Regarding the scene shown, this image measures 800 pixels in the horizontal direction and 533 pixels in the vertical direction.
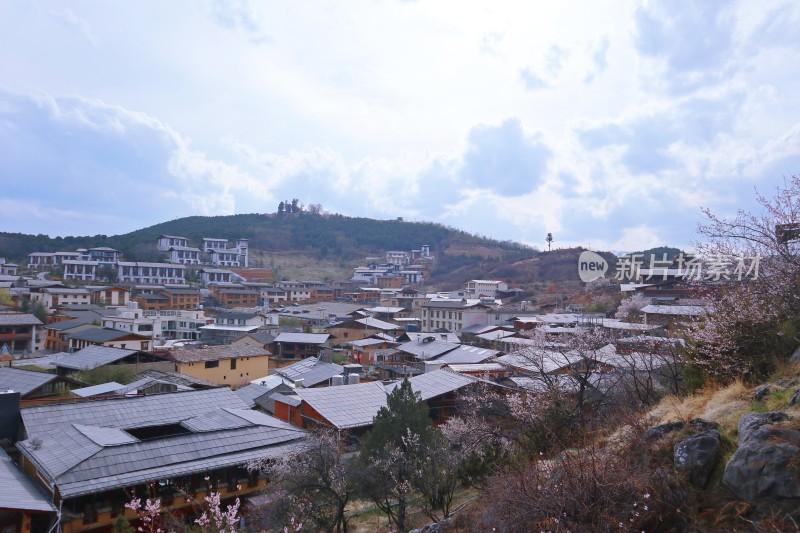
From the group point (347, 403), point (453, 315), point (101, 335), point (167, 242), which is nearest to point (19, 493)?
point (347, 403)

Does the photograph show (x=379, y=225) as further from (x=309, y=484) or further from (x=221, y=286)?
(x=309, y=484)

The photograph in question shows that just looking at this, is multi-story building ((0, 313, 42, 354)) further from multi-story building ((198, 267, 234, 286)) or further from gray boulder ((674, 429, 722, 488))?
gray boulder ((674, 429, 722, 488))

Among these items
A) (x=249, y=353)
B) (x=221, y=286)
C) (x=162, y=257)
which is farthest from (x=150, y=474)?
(x=162, y=257)

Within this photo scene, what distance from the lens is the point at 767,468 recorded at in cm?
554

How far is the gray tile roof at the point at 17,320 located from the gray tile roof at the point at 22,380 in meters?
19.9

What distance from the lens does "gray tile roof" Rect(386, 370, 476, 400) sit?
2220 cm

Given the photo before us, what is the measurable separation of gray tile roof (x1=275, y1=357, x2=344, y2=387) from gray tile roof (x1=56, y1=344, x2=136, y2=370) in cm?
919

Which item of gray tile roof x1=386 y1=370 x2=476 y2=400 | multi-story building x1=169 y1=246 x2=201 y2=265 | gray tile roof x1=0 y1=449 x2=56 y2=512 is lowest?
gray tile roof x1=0 y1=449 x2=56 y2=512

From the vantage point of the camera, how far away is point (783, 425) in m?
6.05

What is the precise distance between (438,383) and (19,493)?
49.8 ft

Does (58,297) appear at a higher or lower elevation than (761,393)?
lower

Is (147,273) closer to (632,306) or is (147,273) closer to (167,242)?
(167,242)

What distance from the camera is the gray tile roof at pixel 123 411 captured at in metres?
16.9

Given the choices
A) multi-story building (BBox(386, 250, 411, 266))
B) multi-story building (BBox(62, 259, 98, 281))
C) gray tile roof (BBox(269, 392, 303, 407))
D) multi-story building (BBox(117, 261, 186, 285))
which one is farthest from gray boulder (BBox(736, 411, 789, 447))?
multi-story building (BBox(386, 250, 411, 266))
